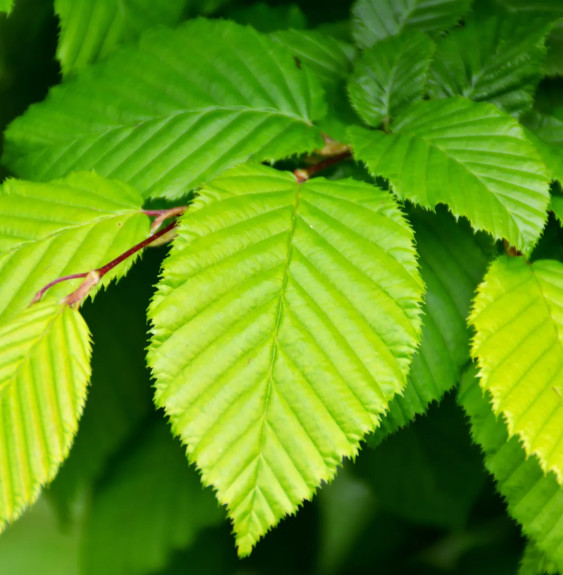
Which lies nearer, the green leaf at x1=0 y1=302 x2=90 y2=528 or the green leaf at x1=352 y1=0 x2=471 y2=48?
the green leaf at x1=0 y1=302 x2=90 y2=528

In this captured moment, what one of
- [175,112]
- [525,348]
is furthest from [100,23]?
[525,348]

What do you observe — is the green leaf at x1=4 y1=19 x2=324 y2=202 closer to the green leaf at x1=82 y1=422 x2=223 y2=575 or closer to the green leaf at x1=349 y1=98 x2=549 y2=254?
the green leaf at x1=349 y1=98 x2=549 y2=254

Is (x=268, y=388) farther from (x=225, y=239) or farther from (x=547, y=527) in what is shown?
(x=547, y=527)

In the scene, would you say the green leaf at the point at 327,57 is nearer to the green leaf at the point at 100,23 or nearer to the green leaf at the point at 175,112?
the green leaf at the point at 175,112

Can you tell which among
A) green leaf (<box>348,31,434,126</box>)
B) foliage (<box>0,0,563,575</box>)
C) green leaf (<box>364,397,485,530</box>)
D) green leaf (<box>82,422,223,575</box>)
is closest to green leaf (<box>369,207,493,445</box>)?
foliage (<box>0,0,563,575</box>)

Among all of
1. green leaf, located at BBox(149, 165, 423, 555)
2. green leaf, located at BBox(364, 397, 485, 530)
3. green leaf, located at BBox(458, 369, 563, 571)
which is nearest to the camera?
green leaf, located at BBox(149, 165, 423, 555)

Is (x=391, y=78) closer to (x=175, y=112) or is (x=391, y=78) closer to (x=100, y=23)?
(x=175, y=112)

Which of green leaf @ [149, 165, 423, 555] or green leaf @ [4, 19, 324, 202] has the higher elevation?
green leaf @ [4, 19, 324, 202]
